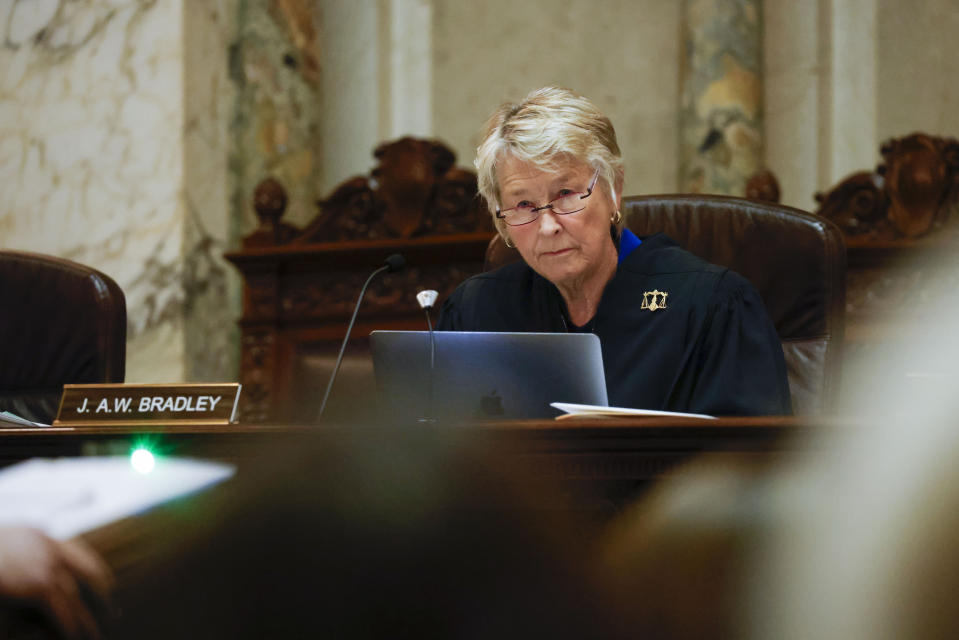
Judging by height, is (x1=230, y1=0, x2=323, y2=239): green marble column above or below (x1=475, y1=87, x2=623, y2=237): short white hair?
above

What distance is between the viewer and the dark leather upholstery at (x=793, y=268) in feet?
7.29

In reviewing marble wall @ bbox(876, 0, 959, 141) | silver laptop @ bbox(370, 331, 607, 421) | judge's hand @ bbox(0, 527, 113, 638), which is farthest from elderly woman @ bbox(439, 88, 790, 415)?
marble wall @ bbox(876, 0, 959, 141)

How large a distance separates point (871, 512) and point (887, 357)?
2439 millimetres

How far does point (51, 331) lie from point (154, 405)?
1.13 meters

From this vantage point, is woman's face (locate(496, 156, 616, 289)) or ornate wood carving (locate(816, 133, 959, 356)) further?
ornate wood carving (locate(816, 133, 959, 356))

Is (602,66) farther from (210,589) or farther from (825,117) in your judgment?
(210,589)

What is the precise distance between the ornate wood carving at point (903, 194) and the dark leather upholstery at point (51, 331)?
2.27 m

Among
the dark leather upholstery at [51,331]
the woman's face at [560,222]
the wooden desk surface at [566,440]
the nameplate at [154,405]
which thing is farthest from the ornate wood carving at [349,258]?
the wooden desk surface at [566,440]

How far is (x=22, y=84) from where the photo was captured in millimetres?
3998

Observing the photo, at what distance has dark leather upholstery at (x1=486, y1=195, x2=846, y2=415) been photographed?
222 centimetres

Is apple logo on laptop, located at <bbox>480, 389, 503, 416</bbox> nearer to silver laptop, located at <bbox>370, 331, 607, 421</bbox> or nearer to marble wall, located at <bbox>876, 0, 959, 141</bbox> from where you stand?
silver laptop, located at <bbox>370, 331, 607, 421</bbox>

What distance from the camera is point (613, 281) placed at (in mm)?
2303

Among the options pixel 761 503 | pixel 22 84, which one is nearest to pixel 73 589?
pixel 761 503

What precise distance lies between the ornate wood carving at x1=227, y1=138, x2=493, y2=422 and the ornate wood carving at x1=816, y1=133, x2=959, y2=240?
3.93 feet
